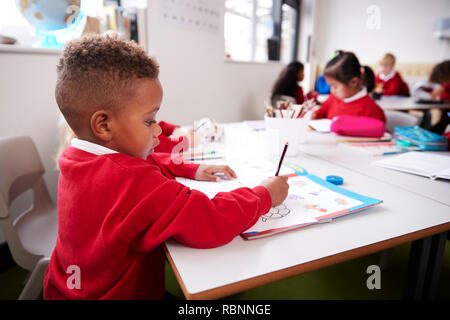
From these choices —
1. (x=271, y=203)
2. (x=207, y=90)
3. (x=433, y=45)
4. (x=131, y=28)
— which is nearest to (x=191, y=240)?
(x=271, y=203)

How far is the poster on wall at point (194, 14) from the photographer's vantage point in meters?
2.17

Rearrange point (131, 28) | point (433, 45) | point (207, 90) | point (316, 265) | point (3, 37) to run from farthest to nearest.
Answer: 1. point (433, 45)
2. point (207, 90)
3. point (131, 28)
4. point (3, 37)
5. point (316, 265)

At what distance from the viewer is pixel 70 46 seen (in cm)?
61

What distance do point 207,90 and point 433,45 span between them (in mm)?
3976

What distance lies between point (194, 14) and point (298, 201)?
215cm

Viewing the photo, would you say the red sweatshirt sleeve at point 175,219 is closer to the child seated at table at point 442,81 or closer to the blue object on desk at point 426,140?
the blue object on desk at point 426,140

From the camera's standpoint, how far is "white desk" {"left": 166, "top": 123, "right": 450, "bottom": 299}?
1.55ft

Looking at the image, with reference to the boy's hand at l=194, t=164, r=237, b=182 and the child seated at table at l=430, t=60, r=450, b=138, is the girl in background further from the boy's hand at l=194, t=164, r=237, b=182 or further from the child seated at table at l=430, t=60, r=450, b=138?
the boy's hand at l=194, t=164, r=237, b=182

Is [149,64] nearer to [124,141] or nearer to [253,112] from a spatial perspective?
[124,141]

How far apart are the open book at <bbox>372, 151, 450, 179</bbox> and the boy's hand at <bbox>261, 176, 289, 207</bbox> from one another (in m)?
0.53

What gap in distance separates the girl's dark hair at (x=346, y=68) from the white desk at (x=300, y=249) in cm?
135

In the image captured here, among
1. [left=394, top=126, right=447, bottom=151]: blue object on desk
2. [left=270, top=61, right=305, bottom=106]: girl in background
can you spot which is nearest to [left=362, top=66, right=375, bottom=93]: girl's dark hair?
[left=394, top=126, right=447, bottom=151]: blue object on desk

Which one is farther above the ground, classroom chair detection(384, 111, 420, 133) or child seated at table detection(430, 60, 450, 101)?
child seated at table detection(430, 60, 450, 101)

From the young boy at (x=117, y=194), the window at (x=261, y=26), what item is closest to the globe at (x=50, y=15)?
the young boy at (x=117, y=194)
